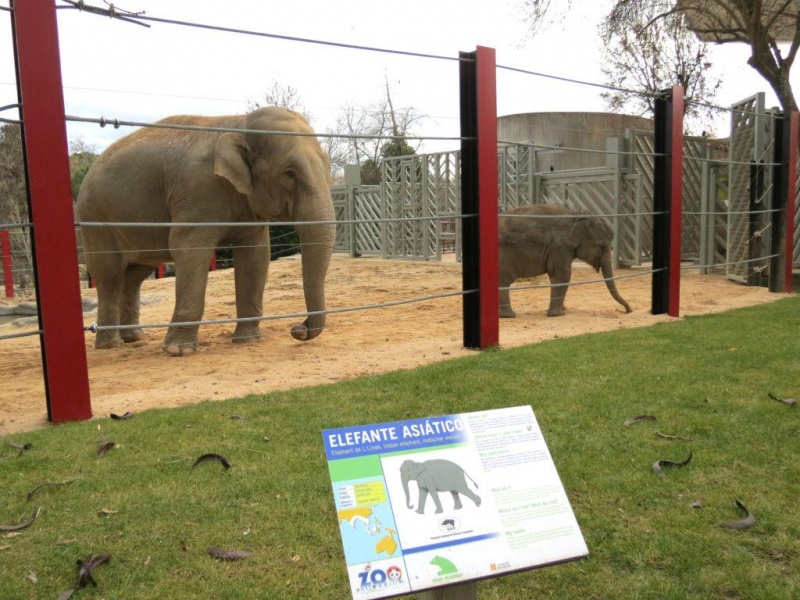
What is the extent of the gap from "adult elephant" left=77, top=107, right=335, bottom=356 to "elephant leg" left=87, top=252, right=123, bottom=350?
10mm

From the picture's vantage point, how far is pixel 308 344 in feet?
21.1

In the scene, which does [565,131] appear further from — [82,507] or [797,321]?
[82,507]

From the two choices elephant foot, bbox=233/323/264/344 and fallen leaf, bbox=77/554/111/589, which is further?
elephant foot, bbox=233/323/264/344

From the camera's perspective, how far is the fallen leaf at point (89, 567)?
6.83ft

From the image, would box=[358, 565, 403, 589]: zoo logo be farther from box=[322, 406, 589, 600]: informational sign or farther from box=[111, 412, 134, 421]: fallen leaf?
box=[111, 412, 134, 421]: fallen leaf

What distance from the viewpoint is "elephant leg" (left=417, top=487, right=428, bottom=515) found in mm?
1600

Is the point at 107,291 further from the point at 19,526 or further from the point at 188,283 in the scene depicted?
the point at 19,526

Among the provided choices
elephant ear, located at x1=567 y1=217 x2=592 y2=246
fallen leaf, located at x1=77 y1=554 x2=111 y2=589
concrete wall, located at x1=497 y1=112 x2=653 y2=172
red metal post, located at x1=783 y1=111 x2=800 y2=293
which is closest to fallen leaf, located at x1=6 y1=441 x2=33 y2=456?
fallen leaf, located at x1=77 y1=554 x2=111 y2=589

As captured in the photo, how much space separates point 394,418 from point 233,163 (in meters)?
3.52

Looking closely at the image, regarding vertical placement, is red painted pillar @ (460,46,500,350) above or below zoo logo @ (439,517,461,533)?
above

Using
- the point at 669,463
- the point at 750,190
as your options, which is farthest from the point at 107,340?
the point at 750,190

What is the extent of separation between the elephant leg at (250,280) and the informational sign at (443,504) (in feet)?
17.6

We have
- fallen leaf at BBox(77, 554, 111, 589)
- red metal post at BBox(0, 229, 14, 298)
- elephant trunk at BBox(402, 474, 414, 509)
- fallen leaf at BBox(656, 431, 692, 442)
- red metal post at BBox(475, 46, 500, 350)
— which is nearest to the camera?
elephant trunk at BBox(402, 474, 414, 509)

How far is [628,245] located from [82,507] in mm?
13068
